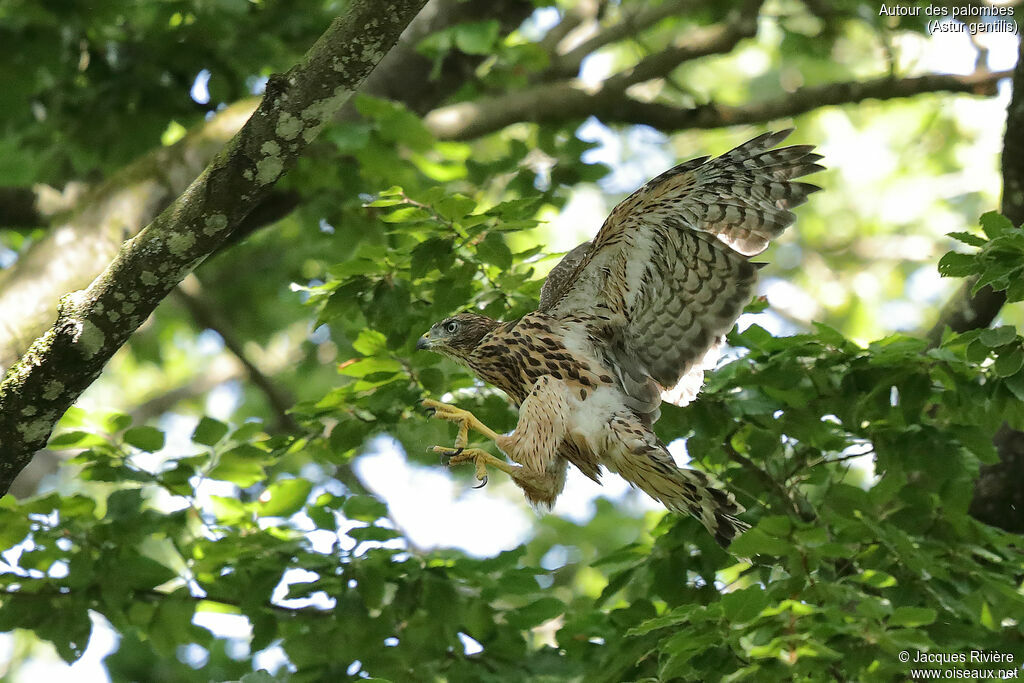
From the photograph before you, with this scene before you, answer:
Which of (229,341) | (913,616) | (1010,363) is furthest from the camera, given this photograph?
(229,341)

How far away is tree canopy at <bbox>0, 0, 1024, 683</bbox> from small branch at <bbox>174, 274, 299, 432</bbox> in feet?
0.10

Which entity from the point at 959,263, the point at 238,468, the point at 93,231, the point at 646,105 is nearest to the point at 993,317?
the point at 959,263

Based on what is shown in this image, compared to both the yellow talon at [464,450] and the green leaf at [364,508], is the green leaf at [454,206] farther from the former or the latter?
the green leaf at [364,508]

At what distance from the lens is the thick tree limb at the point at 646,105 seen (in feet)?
22.9

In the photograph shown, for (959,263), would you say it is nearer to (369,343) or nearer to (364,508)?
(369,343)

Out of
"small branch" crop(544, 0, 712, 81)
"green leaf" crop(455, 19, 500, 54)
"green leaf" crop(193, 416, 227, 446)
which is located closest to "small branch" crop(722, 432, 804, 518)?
"green leaf" crop(193, 416, 227, 446)

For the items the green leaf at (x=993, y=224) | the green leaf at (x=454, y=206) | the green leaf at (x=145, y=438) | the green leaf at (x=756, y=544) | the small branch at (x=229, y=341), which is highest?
the small branch at (x=229, y=341)

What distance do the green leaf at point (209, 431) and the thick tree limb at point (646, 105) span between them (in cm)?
281

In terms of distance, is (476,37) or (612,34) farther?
(612,34)

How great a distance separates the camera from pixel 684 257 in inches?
178

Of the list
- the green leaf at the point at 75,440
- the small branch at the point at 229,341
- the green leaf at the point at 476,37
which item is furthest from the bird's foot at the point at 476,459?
the small branch at the point at 229,341

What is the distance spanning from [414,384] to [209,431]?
3.13ft

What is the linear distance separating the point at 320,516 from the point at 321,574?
0.89 feet

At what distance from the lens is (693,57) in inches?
295
